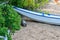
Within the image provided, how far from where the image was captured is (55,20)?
30.7 ft

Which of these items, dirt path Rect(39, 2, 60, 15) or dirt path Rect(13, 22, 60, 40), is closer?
dirt path Rect(13, 22, 60, 40)

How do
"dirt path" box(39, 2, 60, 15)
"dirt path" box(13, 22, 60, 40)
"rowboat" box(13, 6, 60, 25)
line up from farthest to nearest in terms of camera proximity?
"dirt path" box(39, 2, 60, 15)
"rowboat" box(13, 6, 60, 25)
"dirt path" box(13, 22, 60, 40)

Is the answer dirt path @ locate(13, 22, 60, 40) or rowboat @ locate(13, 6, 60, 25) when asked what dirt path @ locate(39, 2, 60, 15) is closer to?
rowboat @ locate(13, 6, 60, 25)

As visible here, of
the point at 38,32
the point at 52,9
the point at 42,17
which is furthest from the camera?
the point at 52,9

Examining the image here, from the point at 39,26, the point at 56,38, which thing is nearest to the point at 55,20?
the point at 39,26

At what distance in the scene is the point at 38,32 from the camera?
26.3ft

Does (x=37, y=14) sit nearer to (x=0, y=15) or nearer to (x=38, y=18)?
(x=38, y=18)

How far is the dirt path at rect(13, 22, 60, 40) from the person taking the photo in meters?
7.35

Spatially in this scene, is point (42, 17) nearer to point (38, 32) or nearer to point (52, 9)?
point (38, 32)

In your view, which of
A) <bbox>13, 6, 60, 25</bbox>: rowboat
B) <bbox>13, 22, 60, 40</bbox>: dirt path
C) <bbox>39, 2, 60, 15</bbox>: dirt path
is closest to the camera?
<bbox>13, 22, 60, 40</bbox>: dirt path

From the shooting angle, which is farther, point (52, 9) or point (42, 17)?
point (52, 9)

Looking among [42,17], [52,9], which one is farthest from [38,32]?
[52,9]

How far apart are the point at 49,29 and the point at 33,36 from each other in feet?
3.96

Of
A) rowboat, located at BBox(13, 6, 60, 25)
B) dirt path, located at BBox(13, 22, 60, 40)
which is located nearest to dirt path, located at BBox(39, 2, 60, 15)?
rowboat, located at BBox(13, 6, 60, 25)
